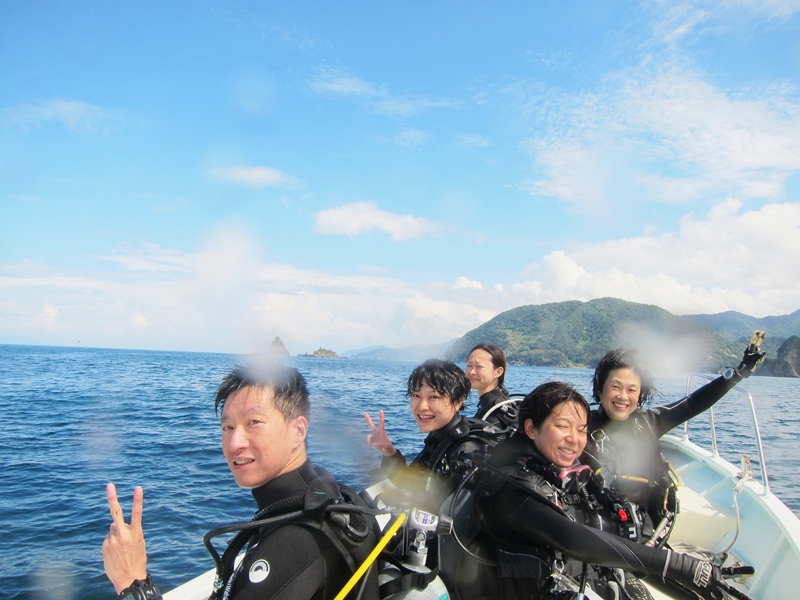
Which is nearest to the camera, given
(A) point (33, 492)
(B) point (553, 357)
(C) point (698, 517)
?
(C) point (698, 517)

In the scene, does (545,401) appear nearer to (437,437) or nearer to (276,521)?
(437,437)

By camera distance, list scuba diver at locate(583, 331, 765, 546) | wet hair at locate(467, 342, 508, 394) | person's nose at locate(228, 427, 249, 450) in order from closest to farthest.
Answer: person's nose at locate(228, 427, 249, 450) → scuba diver at locate(583, 331, 765, 546) → wet hair at locate(467, 342, 508, 394)

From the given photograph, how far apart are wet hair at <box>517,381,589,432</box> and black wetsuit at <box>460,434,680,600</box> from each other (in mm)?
168

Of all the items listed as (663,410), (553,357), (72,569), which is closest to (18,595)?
(72,569)

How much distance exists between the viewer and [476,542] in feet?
8.10

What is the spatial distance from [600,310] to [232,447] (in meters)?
100

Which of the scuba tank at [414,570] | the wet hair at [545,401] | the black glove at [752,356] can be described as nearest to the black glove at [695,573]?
the wet hair at [545,401]

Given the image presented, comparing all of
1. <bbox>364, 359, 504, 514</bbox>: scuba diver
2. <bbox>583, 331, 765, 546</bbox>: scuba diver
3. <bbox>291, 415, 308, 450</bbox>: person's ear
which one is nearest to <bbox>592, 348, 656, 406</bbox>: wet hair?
<bbox>583, 331, 765, 546</bbox>: scuba diver

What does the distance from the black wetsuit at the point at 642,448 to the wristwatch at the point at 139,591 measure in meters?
2.98

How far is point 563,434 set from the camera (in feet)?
8.47

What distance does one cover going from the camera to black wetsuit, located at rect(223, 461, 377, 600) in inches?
62.1

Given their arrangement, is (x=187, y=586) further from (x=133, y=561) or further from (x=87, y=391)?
(x=87, y=391)

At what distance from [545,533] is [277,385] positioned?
1.34m

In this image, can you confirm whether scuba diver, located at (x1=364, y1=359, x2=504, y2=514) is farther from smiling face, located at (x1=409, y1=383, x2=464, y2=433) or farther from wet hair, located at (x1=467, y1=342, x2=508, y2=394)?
wet hair, located at (x1=467, y1=342, x2=508, y2=394)
